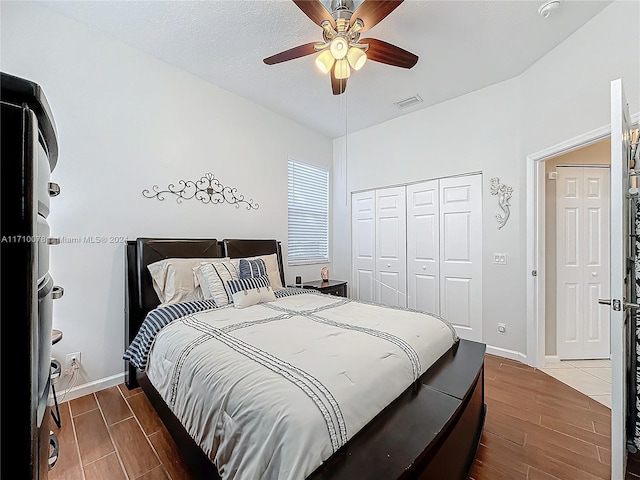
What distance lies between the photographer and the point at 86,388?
7.64 feet

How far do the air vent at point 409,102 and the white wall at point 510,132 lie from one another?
0.81ft

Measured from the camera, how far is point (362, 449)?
1078 mm

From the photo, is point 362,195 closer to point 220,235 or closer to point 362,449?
point 220,235

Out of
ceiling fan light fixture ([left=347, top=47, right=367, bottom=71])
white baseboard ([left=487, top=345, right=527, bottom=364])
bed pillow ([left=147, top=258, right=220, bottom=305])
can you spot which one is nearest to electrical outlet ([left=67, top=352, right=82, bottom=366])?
bed pillow ([left=147, top=258, right=220, bottom=305])

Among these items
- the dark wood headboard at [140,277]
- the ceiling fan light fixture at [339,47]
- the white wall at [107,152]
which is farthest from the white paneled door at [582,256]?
the dark wood headboard at [140,277]

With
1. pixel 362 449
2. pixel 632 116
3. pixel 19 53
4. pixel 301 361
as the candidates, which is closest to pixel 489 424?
pixel 362 449

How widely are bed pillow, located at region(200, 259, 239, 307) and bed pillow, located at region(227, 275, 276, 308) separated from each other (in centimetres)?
5

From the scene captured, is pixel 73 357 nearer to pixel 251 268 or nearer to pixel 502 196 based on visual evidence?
pixel 251 268

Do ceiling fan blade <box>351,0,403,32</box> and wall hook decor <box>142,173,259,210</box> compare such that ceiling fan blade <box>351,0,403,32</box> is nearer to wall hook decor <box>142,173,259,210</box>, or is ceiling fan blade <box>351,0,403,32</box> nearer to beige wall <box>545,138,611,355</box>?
wall hook decor <box>142,173,259,210</box>

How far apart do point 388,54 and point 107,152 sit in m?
2.39

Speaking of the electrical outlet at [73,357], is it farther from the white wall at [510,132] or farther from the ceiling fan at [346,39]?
the white wall at [510,132]

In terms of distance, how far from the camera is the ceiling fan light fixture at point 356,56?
6.58 ft

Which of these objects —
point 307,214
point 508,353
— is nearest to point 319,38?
point 307,214

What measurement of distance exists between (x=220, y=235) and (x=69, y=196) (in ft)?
4.37
